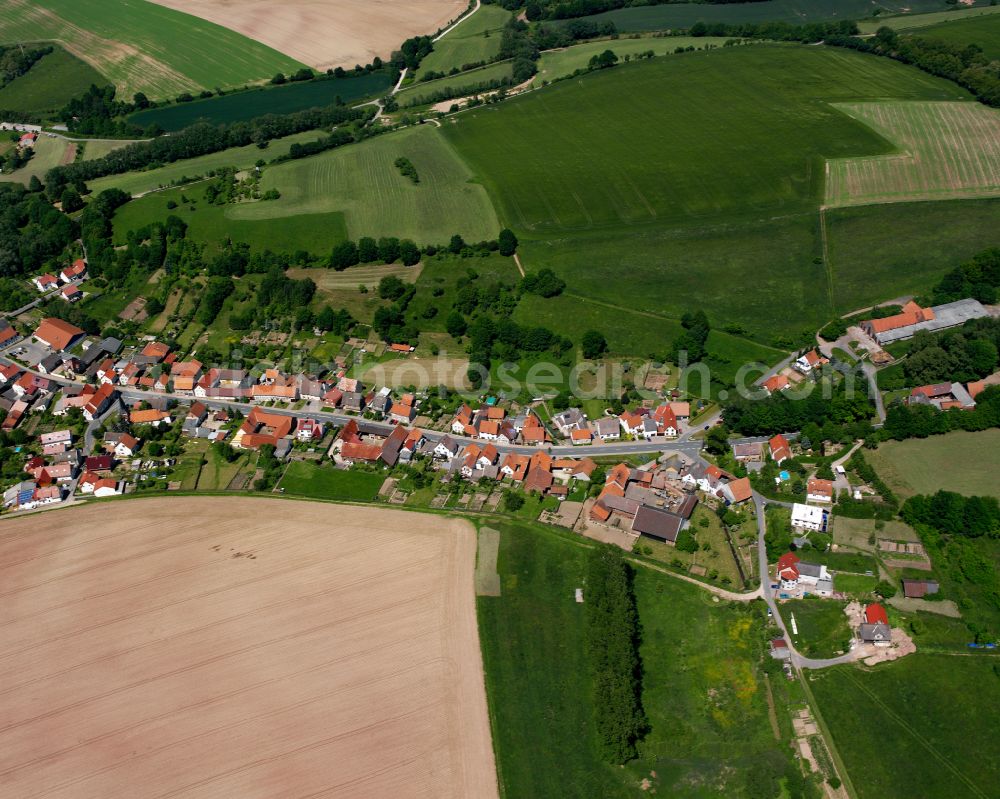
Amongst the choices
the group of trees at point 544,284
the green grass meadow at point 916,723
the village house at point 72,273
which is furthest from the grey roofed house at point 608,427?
the village house at point 72,273

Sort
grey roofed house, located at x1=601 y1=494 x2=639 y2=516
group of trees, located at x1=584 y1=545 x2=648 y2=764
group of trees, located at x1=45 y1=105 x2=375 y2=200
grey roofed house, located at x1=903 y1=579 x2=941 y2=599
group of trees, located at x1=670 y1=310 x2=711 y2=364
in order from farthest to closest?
group of trees, located at x1=45 y1=105 x2=375 y2=200 → group of trees, located at x1=670 y1=310 x2=711 y2=364 → grey roofed house, located at x1=601 y1=494 x2=639 y2=516 → grey roofed house, located at x1=903 y1=579 x2=941 y2=599 → group of trees, located at x1=584 y1=545 x2=648 y2=764

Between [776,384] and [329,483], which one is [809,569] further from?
[329,483]

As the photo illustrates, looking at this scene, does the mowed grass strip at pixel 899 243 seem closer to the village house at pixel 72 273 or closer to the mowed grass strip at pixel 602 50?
the mowed grass strip at pixel 602 50

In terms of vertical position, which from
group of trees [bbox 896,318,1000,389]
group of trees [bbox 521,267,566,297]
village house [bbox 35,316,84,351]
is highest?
group of trees [bbox 521,267,566,297]

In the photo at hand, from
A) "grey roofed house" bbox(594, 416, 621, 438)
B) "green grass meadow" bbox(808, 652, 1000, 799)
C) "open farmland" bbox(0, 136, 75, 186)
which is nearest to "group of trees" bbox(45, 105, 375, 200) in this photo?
"open farmland" bbox(0, 136, 75, 186)

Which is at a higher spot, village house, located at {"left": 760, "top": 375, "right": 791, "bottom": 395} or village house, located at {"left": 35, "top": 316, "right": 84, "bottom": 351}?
village house, located at {"left": 35, "top": 316, "right": 84, "bottom": 351}

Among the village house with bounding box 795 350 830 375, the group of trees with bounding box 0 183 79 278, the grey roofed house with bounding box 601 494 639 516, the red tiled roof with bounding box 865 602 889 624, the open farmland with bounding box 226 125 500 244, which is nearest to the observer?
the red tiled roof with bounding box 865 602 889 624

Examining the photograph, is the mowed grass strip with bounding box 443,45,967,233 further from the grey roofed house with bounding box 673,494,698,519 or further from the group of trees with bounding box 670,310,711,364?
the grey roofed house with bounding box 673,494,698,519

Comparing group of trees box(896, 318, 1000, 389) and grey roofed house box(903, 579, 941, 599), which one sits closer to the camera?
grey roofed house box(903, 579, 941, 599)
